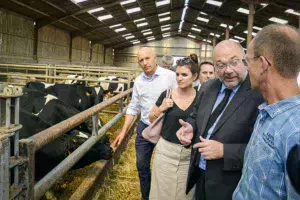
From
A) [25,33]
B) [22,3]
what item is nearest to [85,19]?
[25,33]

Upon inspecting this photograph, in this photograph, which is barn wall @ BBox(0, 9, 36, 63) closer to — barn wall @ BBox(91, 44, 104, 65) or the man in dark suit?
barn wall @ BBox(91, 44, 104, 65)

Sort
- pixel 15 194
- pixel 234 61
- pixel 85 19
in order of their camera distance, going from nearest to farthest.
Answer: pixel 15 194 < pixel 234 61 < pixel 85 19

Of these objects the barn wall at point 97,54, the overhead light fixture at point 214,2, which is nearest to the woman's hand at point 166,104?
the overhead light fixture at point 214,2

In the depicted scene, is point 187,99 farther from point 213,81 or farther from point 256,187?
point 256,187

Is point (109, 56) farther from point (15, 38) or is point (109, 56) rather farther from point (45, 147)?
point (45, 147)

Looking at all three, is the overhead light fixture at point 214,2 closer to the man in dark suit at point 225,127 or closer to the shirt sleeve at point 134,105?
the shirt sleeve at point 134,105

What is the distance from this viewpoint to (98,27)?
2205cm

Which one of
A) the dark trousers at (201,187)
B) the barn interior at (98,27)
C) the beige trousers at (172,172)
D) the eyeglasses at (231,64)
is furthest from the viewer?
the barn interior at (98,27)

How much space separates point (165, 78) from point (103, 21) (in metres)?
18.0

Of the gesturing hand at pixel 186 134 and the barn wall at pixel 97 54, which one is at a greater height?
the barn wall at pixel 97 54

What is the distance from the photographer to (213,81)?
7.22 feet

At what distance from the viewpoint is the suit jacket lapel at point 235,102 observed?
1.85m

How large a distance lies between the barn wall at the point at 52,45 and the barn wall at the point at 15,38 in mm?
1003

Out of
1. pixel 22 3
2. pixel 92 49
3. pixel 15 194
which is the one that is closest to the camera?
pixel 15 194
